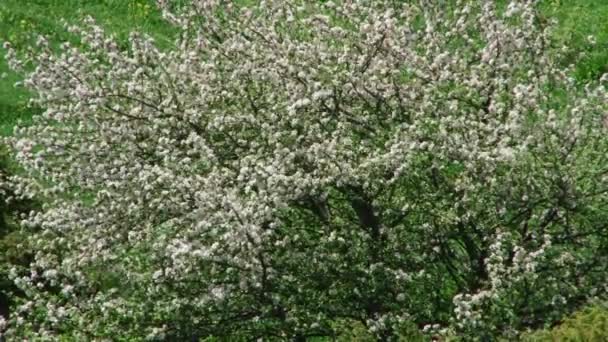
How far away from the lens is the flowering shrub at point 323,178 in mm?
7965

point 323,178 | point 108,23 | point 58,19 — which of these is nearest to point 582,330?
point 323,178

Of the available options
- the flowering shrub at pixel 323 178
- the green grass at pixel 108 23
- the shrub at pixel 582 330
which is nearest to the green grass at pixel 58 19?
the green grass at pixel 108 23

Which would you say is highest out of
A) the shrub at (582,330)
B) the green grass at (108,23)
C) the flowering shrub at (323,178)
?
the green grass at (108,23)

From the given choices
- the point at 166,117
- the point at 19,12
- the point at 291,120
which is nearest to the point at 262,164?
the point at 291,120

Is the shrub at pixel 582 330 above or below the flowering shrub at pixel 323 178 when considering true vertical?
below

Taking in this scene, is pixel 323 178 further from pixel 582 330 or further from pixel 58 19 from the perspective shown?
pixel 58 19

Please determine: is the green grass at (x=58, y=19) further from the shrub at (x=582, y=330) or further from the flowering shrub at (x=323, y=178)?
the shrub at (x=582, y=330)

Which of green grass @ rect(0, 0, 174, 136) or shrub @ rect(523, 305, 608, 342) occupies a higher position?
green grass @ rect(0, 0, 174, 136)

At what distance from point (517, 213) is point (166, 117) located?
308 centimetres

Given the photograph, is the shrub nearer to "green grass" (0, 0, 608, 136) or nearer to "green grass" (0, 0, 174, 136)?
"green grass" (0, 0, 608, 136)

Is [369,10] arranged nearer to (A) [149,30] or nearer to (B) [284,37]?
(B) [284,37]

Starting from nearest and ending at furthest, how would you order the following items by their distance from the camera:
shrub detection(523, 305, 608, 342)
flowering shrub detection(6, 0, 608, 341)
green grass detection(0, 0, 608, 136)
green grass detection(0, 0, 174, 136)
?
shrub detection(523, 305, 608, 342)
flowering shrub detection(6, 0, 608, 341)
green grass detection(0, 0, 608, 136)
green grass detection(0, 0, 174, 136)

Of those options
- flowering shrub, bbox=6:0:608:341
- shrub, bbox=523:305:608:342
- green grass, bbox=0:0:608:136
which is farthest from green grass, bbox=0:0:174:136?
shrub, bbox=523:305:608:342

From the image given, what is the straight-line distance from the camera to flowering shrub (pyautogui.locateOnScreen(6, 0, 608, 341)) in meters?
7.96
